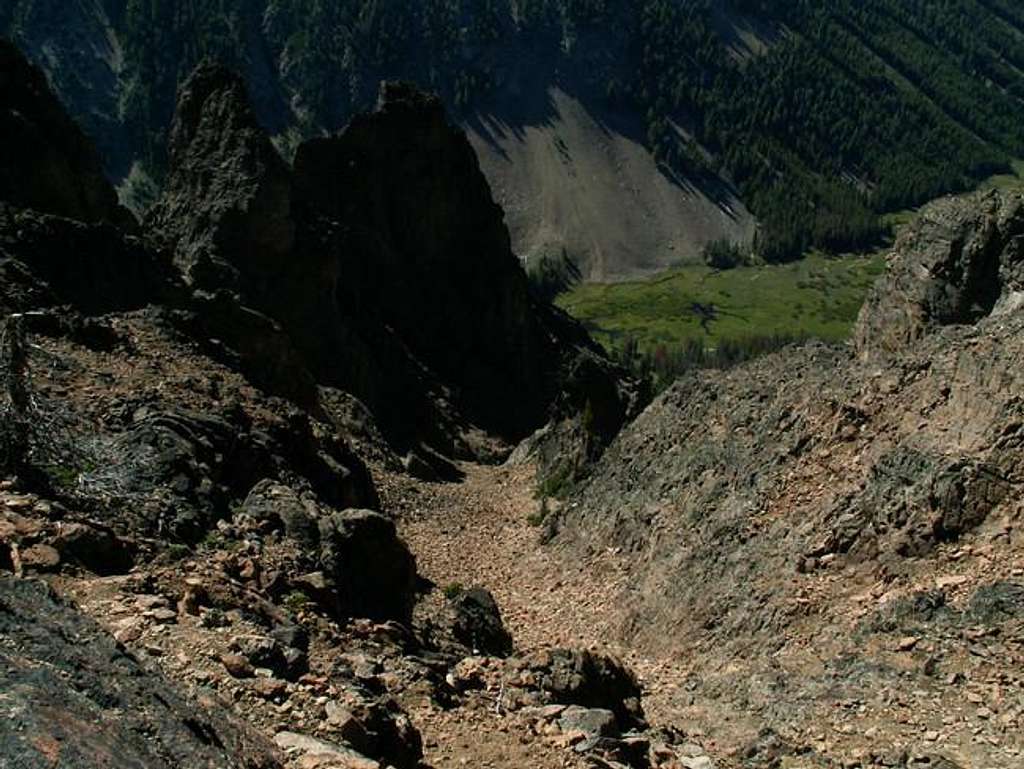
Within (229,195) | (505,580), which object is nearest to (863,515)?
(505,580)

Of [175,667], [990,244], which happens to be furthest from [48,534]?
[990,244]

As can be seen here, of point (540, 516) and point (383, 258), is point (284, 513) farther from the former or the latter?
point (383, 258)

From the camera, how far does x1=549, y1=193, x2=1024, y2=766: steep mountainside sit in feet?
70.5

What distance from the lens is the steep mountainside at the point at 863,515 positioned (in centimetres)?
2150

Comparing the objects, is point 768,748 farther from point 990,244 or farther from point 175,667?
point 990,244

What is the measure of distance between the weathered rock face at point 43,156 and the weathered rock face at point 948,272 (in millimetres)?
42598

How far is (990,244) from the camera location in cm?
3606

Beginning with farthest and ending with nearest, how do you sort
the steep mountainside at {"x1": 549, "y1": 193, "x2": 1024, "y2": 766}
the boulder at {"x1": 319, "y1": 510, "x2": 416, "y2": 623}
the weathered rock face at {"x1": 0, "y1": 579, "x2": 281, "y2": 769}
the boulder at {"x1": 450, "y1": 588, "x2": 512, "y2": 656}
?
the boulder at {"x1": 450, "y1": 588, "x2": 512, "y2": 656} < the boulder at {"x1": 319, "y1": 510, "x2": 416, "y2": 623} < the steep mountainside at {"x1": 549, "y1": 193, "x2": 1024, "y2": 766} < the weathered rock face at {"x1": 0, "y1": 579, "x2": 281, "y2": 769}

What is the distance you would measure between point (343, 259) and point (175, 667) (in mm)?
78442

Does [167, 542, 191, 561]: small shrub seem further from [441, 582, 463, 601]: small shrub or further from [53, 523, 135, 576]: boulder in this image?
[441, 582, 463, 601]: small shrub

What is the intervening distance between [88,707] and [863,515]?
72.5 ft

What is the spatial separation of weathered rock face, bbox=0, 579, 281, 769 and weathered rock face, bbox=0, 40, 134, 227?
44187mm

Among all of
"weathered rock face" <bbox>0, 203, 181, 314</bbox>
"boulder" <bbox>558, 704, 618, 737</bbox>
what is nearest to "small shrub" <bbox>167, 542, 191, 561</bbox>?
"boulder" <bbox>558, 704, 618, 737</bbox>

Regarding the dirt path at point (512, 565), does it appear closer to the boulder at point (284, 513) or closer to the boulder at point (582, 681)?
the boulder at point (284, 513)
